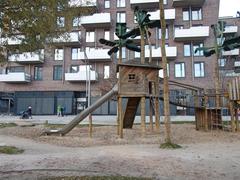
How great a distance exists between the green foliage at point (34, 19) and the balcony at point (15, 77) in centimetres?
3514

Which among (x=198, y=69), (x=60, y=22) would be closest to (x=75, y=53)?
(x=198, y=69)

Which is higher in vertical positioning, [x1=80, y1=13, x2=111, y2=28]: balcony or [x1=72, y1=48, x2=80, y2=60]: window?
[x1=80, y1=13, x2=111, y2=28]: balcony

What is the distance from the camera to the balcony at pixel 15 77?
44.1 m

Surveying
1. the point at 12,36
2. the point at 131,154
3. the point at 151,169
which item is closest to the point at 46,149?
the point at 131,154

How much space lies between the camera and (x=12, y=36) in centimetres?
978

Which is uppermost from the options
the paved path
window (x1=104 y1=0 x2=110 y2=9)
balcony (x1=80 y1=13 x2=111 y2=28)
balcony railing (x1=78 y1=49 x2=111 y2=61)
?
window (x1=104 y1=0 x2=110 y2=9)

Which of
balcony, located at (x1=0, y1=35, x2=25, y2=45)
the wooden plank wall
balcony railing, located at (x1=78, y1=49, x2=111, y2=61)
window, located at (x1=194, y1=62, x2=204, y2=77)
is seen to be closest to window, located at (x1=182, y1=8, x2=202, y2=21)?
window, located at (x1=194, y1=62, x2=204, y2=77)

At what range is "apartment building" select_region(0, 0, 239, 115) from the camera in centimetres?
4209

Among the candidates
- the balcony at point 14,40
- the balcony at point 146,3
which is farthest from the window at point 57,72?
the balcony at point 14,40

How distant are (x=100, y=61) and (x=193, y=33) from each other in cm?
1365

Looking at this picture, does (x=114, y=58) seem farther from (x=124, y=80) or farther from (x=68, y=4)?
(x=68, y=4)

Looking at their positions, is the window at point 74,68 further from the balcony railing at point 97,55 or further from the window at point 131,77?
the window at point 131,77

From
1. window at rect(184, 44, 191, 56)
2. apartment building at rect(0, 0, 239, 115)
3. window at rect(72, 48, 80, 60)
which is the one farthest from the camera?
window at rect(72, 48, 80, 60)

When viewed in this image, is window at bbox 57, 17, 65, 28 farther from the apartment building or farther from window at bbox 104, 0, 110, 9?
window at bbox 104, 0, 110, 9
